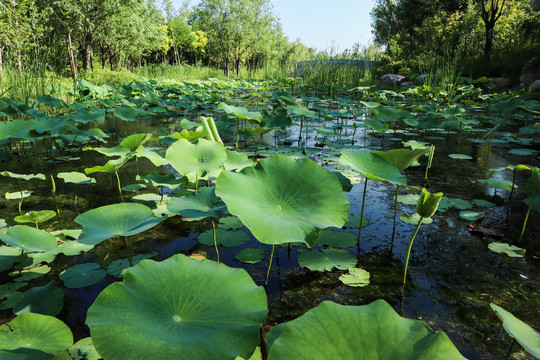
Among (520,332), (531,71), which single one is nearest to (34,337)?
(520,332)

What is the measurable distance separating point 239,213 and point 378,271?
0.79m

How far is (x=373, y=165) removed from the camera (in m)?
1.46

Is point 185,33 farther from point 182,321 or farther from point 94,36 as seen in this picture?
point 182,321

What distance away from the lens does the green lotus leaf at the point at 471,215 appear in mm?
1751

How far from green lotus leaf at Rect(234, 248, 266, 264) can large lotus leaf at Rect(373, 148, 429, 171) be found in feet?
2.47

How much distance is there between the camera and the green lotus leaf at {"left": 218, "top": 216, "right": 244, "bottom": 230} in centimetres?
169

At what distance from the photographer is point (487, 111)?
632 cm

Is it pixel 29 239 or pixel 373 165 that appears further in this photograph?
pixel 373 165

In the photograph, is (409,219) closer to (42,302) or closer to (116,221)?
(116,221)

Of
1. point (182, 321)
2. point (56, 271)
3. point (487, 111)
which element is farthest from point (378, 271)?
point (487, 111)

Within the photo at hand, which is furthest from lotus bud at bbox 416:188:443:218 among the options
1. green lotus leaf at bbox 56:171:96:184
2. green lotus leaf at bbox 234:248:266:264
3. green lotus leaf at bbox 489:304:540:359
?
green lotus leaf at bbox 56:171:96:184

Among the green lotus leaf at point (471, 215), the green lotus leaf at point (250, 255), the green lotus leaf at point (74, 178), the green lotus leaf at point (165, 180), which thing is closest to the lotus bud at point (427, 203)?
the green lotus leaf at point (250, 255)

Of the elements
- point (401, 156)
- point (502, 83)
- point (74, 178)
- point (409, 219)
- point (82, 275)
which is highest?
point (502, 83)

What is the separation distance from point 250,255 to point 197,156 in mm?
577
